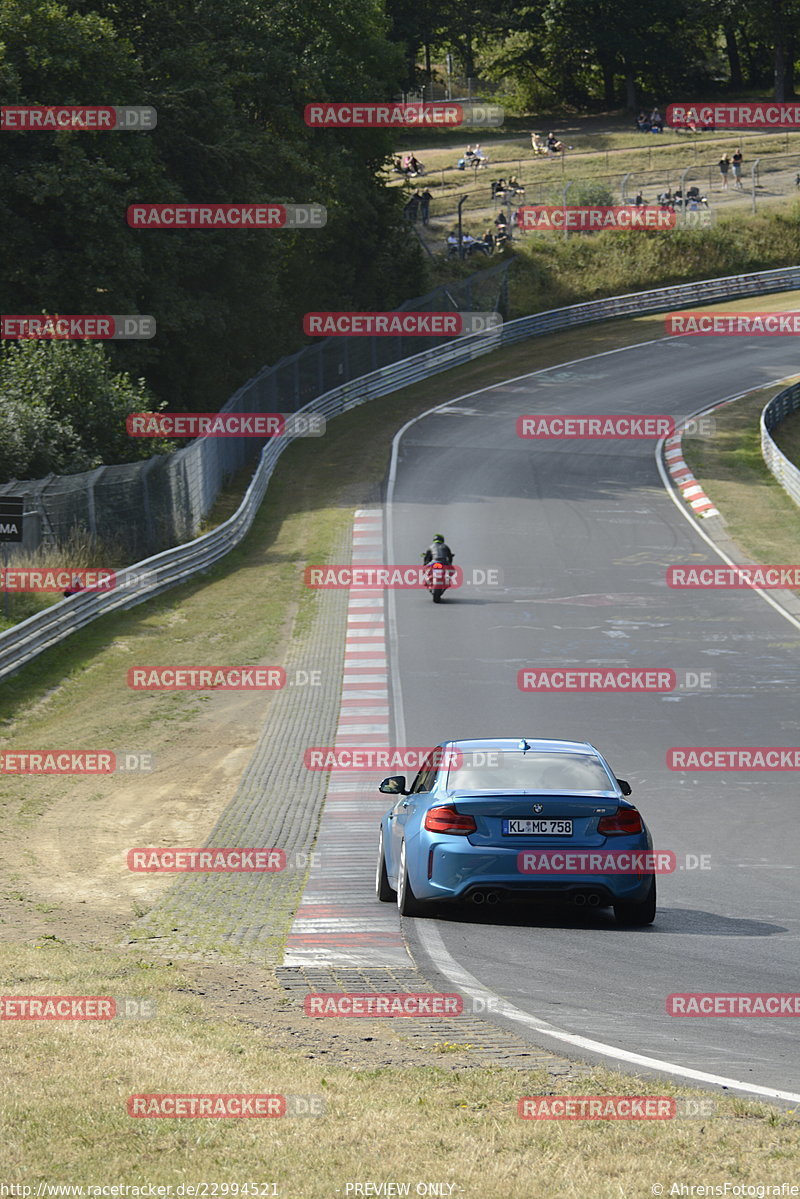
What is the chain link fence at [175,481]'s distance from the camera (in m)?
29.1

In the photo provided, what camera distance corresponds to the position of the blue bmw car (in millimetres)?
10812

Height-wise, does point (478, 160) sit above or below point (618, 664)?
above

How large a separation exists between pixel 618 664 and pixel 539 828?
1372cm

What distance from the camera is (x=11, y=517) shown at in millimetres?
24641

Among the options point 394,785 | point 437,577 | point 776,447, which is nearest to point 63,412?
point 437,577

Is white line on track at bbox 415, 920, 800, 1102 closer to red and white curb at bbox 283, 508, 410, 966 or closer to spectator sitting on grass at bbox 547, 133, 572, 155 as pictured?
red and white curb at bbox 283, 508, 410, 966

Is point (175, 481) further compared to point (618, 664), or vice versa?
point (175, 481)

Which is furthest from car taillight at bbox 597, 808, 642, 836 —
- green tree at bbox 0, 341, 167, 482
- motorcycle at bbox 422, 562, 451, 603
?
green tree at bbox 0, 341, 167, 482

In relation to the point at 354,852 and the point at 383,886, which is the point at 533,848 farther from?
the point at 354,852

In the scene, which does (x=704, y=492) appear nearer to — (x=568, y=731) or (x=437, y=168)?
(x=568, y=731)

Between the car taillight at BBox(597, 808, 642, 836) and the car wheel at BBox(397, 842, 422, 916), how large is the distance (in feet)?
4.99

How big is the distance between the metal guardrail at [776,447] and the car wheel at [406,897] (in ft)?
97.4

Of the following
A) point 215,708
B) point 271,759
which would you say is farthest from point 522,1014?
point 215,708

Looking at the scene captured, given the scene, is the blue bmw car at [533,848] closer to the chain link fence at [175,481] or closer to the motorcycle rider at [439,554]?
the chain link fence at [175,481]
